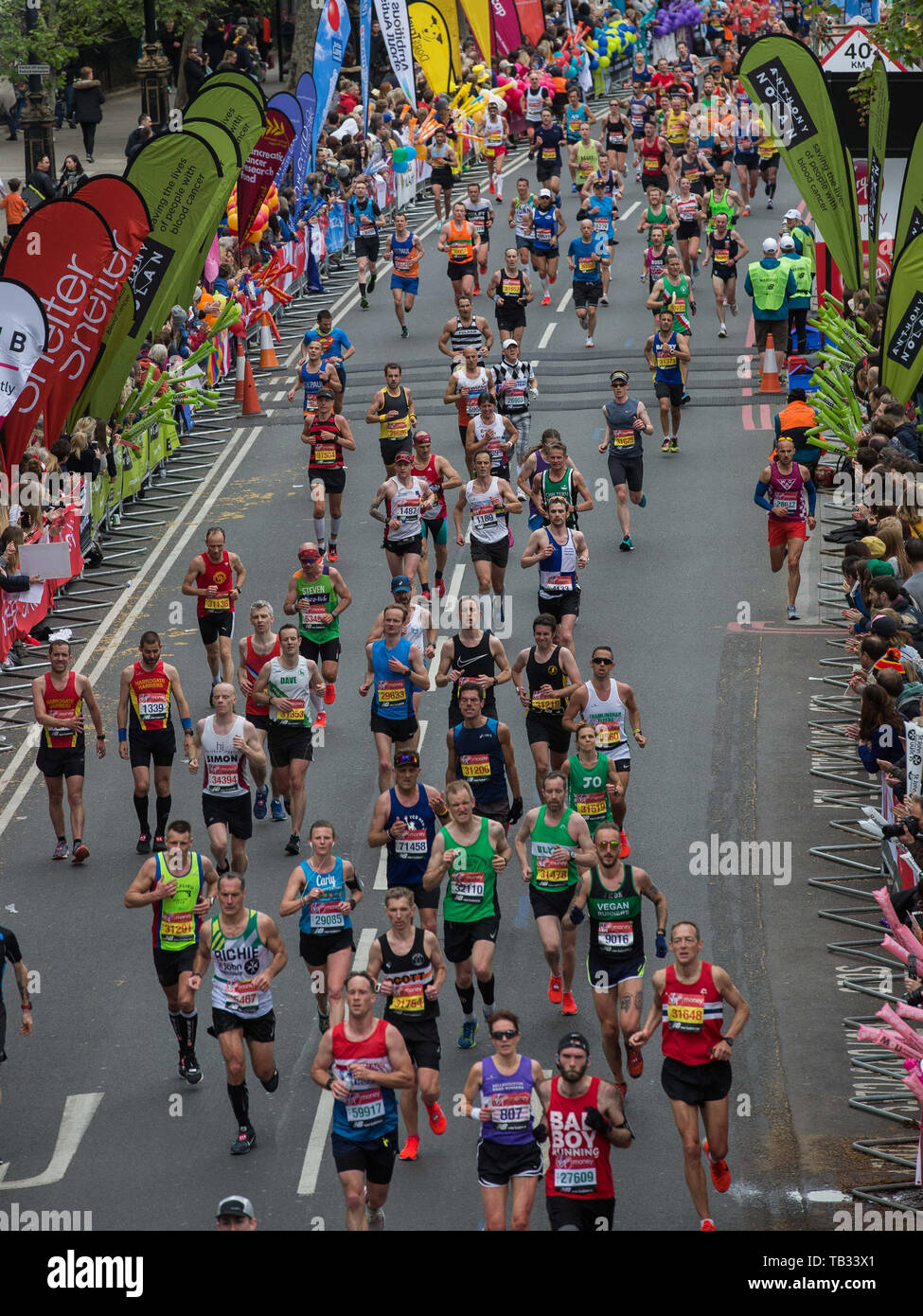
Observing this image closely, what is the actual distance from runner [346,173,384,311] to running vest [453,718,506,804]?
18254mm

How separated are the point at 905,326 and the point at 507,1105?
11764mm

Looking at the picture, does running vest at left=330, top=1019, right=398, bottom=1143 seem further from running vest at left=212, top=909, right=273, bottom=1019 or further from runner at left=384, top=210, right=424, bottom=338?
runner at left=384, top=210, right=424, bottom=338

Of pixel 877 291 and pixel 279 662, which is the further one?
pixel 877 291

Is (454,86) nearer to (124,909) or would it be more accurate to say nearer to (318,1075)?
(124,909)

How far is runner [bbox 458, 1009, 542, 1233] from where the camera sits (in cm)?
998

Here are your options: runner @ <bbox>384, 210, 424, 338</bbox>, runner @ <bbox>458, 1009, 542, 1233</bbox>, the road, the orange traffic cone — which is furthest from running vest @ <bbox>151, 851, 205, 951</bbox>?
runner @ <bbox>384, 210, 424, 338</bbox>

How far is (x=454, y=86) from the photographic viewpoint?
39.9 meters

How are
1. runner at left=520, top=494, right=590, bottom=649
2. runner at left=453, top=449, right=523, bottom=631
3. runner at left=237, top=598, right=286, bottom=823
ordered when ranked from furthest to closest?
runner at left=453, top=449, right=523, bottom=631
runner at left=520, top=494, right=590, bottom=649
runner at left=237, top=598, right=286, bottom=823

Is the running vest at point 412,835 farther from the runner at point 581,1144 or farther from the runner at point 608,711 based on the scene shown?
the runner at point 581,1144

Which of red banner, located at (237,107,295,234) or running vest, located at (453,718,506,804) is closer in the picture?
running vest, located at (453,718,506,804)

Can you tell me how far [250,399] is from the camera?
1078 inches

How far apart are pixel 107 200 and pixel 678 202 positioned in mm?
10412

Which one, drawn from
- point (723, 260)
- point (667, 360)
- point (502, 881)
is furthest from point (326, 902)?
point (723, 260)

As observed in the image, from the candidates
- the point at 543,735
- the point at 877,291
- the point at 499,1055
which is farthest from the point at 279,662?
the point at 877,291
